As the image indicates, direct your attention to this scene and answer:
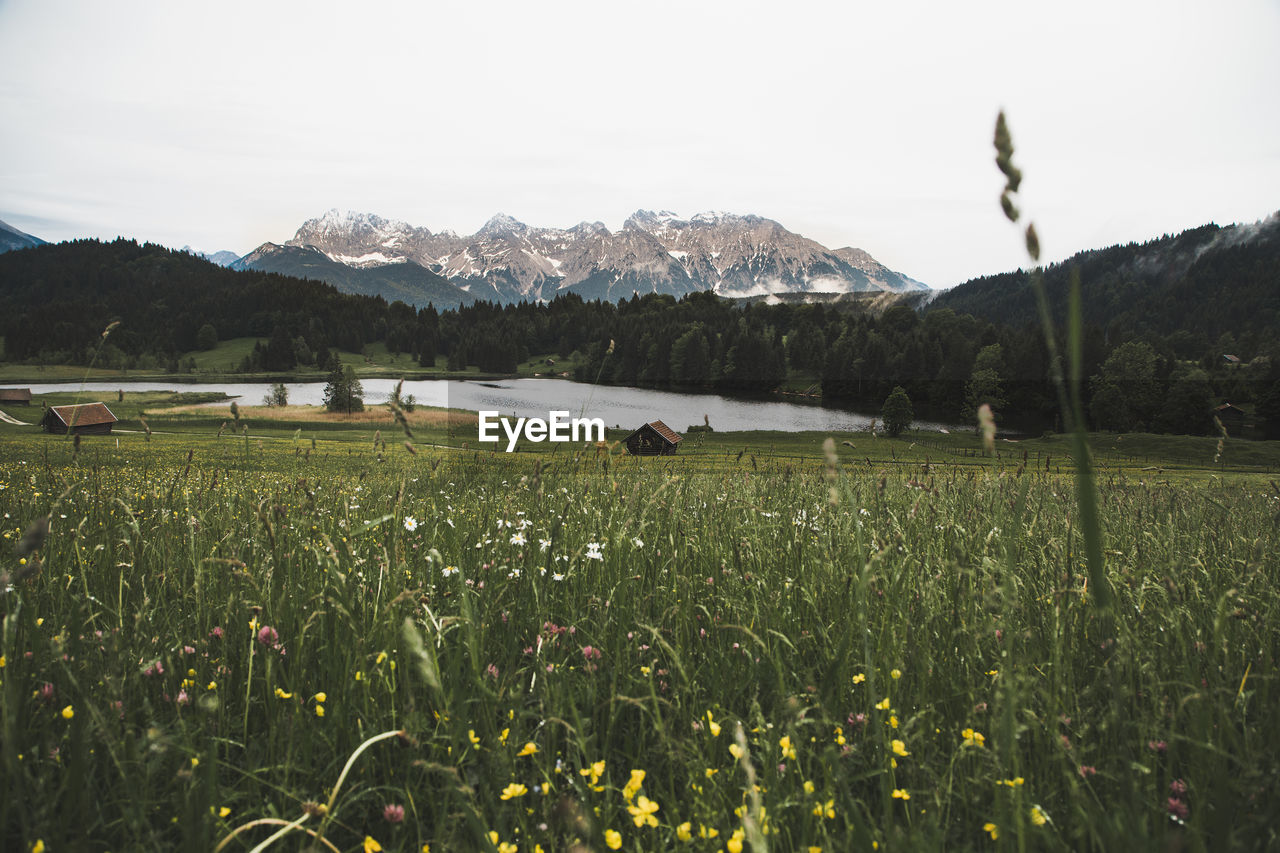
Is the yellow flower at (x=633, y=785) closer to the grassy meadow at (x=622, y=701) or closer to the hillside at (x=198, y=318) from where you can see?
the grassy meadow at (x=622, y=701)

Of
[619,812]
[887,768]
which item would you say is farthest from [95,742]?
[887,768]

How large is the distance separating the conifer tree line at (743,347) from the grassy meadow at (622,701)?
265 feet

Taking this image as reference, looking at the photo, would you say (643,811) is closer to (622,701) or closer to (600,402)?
(622,701)

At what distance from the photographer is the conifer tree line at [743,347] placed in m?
104

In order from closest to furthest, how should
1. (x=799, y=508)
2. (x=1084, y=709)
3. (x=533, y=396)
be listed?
(x=1084, y=709)
(x=799, y=508)
(x=533, y=396)

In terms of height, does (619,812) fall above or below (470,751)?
below

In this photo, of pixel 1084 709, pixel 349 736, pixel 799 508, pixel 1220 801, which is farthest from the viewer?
pixel 799 508

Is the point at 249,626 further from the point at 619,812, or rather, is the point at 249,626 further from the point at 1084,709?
the point at 1084,709

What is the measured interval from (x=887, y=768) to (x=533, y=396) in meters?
115

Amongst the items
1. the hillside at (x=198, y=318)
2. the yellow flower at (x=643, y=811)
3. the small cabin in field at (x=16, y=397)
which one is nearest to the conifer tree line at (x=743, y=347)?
the hillside at (x=198, y=318)

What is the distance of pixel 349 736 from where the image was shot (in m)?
2.42

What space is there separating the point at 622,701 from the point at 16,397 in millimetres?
97996

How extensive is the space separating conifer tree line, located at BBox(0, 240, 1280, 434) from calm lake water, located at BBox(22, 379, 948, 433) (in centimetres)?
834

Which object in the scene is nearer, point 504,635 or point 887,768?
point 887,768
